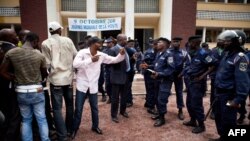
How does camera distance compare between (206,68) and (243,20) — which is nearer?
(206,68)

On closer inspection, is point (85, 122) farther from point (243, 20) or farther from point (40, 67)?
point (243, 20)

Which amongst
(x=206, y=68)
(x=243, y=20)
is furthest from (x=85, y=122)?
(x=243, y=20)

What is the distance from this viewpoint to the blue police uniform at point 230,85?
138 inches

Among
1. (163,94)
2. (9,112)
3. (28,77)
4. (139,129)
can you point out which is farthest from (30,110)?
(163,94)

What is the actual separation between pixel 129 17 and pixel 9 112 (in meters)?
10.7

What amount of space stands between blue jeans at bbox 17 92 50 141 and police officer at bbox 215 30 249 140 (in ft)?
9.42

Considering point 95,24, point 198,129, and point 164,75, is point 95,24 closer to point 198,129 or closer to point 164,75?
point 164,75

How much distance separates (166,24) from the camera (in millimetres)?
13703

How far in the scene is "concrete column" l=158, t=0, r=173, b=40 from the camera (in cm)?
1351

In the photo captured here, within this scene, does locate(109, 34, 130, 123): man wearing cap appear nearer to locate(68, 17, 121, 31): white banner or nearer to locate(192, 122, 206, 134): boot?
locate(192, 122, 206, 134): boot

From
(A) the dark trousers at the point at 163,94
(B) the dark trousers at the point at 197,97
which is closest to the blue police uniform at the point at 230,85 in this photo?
(B) the dark trousers at the point at 197,97

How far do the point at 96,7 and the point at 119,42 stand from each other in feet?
29.9

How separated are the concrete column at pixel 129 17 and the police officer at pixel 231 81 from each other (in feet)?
33.0

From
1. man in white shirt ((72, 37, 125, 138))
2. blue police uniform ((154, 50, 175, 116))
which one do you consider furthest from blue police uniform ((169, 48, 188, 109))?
man in white shirt ((72, 37, 125, 138))
